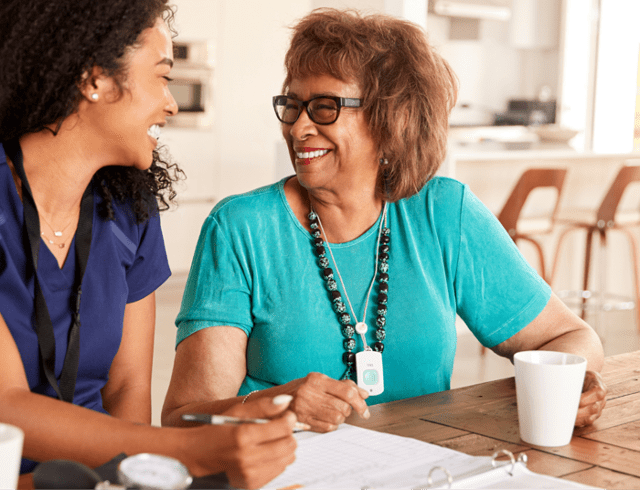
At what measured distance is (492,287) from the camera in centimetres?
167

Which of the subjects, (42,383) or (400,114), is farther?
(400,114)

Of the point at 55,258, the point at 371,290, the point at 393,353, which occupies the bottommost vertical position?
the point at 393,353

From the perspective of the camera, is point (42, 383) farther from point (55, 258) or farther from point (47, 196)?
point (47, 196)

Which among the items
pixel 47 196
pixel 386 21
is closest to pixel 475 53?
pixel 386 21

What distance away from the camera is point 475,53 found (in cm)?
808

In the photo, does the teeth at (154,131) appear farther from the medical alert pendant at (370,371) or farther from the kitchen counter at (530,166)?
the kitchen counter at (530,166)

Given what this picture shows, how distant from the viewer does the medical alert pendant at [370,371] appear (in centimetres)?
153

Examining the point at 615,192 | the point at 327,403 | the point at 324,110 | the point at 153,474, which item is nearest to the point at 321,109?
the point at 324,110

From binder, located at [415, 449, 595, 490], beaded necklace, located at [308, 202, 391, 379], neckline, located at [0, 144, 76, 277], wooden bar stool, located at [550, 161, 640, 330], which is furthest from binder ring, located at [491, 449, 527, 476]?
wooden bar stool, located at [550, 161, 640, 330]

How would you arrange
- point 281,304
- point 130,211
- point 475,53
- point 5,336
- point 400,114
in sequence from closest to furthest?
point 5,336 < point 130,211 < point 281,304 < point 400,114 < point 475,53

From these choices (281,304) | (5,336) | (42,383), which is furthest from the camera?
(281,304)

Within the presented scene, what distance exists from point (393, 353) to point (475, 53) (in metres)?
6.97

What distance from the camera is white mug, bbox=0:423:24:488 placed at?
2.28ft

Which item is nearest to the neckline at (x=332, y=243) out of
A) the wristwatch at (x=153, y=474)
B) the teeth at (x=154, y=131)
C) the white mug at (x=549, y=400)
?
the teeth at (x=154, y=131)
